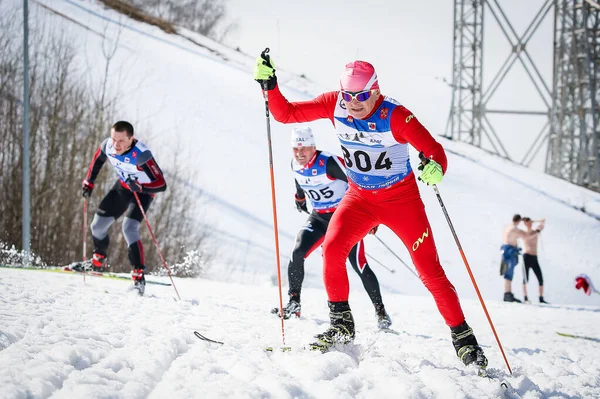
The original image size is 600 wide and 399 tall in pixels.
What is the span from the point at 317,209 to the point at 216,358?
2791 mm

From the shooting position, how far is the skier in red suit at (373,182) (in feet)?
11.2

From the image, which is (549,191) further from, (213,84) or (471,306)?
(213,84)

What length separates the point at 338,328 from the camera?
11.4ft

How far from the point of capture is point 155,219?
1402 cm

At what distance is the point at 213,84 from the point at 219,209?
24.3 ft

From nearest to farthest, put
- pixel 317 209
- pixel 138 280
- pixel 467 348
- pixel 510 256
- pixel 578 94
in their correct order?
1. pixel 467 348
2. pixel 317 209
3. pixel 138 280
4. pixel 510 256
5. pixel 578 94

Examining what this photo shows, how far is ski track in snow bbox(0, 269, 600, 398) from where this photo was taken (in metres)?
2.44

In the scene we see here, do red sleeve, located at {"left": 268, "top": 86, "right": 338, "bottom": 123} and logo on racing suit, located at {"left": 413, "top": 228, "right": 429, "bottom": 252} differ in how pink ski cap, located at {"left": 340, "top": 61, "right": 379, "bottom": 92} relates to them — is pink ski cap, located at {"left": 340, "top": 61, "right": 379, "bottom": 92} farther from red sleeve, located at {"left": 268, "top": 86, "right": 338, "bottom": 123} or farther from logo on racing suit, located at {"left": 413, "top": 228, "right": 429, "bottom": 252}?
logo on racing suit, located at {"left": 413, "top": 228, "right": 429, "bottom": 252}

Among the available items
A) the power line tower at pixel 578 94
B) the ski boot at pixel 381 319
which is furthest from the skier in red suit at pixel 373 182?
the power line tower at pixel 578 94

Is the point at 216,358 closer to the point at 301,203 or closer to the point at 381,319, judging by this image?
the point at 381,319

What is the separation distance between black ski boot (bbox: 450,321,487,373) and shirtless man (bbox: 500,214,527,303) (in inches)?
290

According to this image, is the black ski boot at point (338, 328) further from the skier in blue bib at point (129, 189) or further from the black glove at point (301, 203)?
the skier in blue bib at point (129, 189)

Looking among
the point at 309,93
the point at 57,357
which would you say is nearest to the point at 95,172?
the point at 57,357

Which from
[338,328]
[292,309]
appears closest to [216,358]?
[338,328]
